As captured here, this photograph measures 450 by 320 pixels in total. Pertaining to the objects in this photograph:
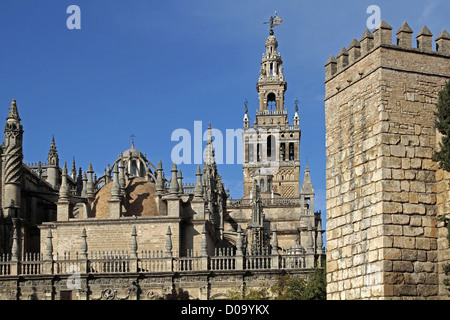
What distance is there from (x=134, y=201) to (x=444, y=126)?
33.9m

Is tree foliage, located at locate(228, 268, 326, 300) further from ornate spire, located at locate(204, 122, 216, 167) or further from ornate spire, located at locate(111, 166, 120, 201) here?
ornate spire, located at locate(204, 122, 216, 167)

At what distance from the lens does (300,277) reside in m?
44.9

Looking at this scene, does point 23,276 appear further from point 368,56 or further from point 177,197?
point 368,56

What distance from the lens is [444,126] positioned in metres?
19.3

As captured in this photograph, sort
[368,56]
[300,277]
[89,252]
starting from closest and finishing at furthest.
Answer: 1. [368,56]
2. [300,277]
3. [89,252]

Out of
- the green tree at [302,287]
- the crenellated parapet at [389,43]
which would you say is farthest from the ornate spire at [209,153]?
the crenellated parapet at [389,43]

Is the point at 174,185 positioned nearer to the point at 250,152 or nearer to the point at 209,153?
the point at 209,153

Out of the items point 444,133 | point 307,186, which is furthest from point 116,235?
point 444,133

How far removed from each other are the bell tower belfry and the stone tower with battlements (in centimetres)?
7625

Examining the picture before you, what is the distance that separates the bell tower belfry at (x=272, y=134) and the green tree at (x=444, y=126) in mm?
77303

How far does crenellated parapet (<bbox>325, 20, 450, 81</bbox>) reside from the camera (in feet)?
65.0
